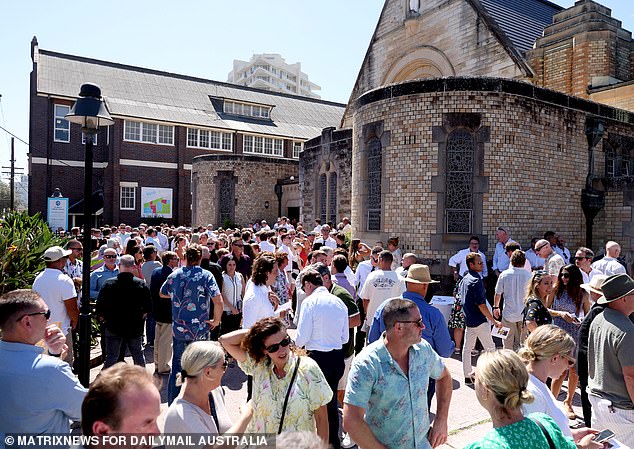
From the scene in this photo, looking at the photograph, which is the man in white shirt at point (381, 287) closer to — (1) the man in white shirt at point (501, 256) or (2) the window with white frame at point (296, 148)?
(1) the man in white shirt at point (501, 256)

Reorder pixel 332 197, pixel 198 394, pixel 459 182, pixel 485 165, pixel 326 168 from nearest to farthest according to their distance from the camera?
pixel 198 394 → pixel 485 165 → pixel 459 182 → pixel 332 197 → pixel 326 168

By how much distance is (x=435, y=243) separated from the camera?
11695 millimetres

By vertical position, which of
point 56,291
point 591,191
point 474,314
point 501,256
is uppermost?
point 591,191

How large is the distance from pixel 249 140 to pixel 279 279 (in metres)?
32.5

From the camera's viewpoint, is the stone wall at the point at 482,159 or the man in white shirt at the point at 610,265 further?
the stone wall at the point at 482,159

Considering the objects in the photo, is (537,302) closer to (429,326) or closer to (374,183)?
(429,326)

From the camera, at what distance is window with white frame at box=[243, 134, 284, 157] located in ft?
125

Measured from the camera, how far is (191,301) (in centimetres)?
532

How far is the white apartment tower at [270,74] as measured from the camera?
369ft

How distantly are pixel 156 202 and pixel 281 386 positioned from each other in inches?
1312

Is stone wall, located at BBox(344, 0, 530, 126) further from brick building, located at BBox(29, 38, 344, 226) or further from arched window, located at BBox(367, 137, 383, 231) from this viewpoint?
arched window, located at BBox(367, 137, 383, 231)

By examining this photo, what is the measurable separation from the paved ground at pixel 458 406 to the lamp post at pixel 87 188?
733 millimetres

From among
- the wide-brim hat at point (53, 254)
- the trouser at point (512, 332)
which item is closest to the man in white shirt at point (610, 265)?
the trouser at point (512, 332)

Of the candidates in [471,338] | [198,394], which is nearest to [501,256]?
[471,338]
